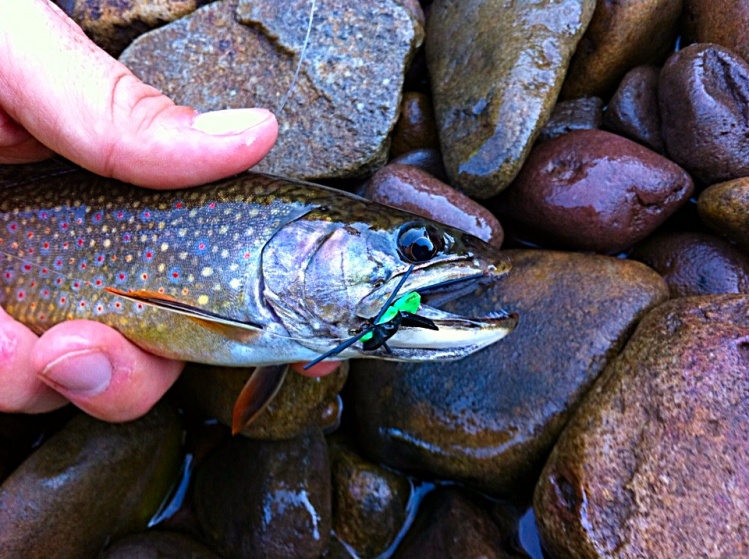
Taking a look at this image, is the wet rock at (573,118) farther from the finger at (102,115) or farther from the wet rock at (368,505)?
the wet rock at (368,505)

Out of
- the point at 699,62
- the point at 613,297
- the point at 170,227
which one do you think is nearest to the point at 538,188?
the point at 613,297

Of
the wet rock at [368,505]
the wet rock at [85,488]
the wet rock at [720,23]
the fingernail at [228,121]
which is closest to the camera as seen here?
the fingernail at [228,121]

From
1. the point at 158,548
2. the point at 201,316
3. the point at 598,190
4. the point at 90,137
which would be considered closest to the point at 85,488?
the point at 158,548

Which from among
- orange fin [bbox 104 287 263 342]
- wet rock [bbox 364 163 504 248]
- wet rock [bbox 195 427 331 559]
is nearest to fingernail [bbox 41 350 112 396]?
orange fin [bbox 104 287 263 342]

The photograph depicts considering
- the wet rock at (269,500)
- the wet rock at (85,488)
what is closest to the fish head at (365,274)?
the wet rock at (269,500)

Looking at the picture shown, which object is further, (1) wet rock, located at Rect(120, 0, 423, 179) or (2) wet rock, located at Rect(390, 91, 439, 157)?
(2) wet rock, located at Rect(390, 91, 439, 157)

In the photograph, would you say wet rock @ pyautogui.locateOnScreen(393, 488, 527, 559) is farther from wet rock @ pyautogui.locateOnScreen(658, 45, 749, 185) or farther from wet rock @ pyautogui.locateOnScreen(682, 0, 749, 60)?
wet rock @ pyautogui.locateOnScreen(682, 0, 749, 60)
